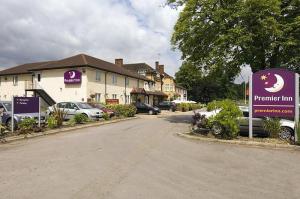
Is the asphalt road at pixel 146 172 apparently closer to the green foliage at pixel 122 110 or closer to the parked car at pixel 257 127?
the parked car at pixel 257 127

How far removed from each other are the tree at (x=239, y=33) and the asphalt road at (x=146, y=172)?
11681mm

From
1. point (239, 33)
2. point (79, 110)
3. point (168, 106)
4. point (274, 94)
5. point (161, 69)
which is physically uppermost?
point (161, 69)

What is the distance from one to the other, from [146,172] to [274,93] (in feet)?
28.6

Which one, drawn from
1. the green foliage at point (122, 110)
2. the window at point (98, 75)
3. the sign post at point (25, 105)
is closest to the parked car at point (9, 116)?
the sign post at point (25, 105)

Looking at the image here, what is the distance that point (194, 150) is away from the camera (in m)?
12.4

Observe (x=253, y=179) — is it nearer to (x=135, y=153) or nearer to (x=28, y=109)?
(x=135, y=153)

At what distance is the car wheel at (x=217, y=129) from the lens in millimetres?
15433

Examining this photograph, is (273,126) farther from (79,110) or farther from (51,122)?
(79,110)

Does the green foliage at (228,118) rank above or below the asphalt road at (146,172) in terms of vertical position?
above

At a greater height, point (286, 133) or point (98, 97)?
point (98, 97)

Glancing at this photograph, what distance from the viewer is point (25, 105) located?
18.5 meters

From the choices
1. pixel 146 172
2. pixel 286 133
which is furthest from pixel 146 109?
pixel 146 172

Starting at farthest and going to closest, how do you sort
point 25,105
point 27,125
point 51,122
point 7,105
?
1. point 7,105
2. point 51,122
3. point 25,105
4. point 27,125

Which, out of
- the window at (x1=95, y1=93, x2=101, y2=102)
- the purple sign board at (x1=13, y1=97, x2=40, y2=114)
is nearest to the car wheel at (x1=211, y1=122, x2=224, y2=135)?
the purple sign board at (x1=13, y1=97, x2=40, y2=114)
